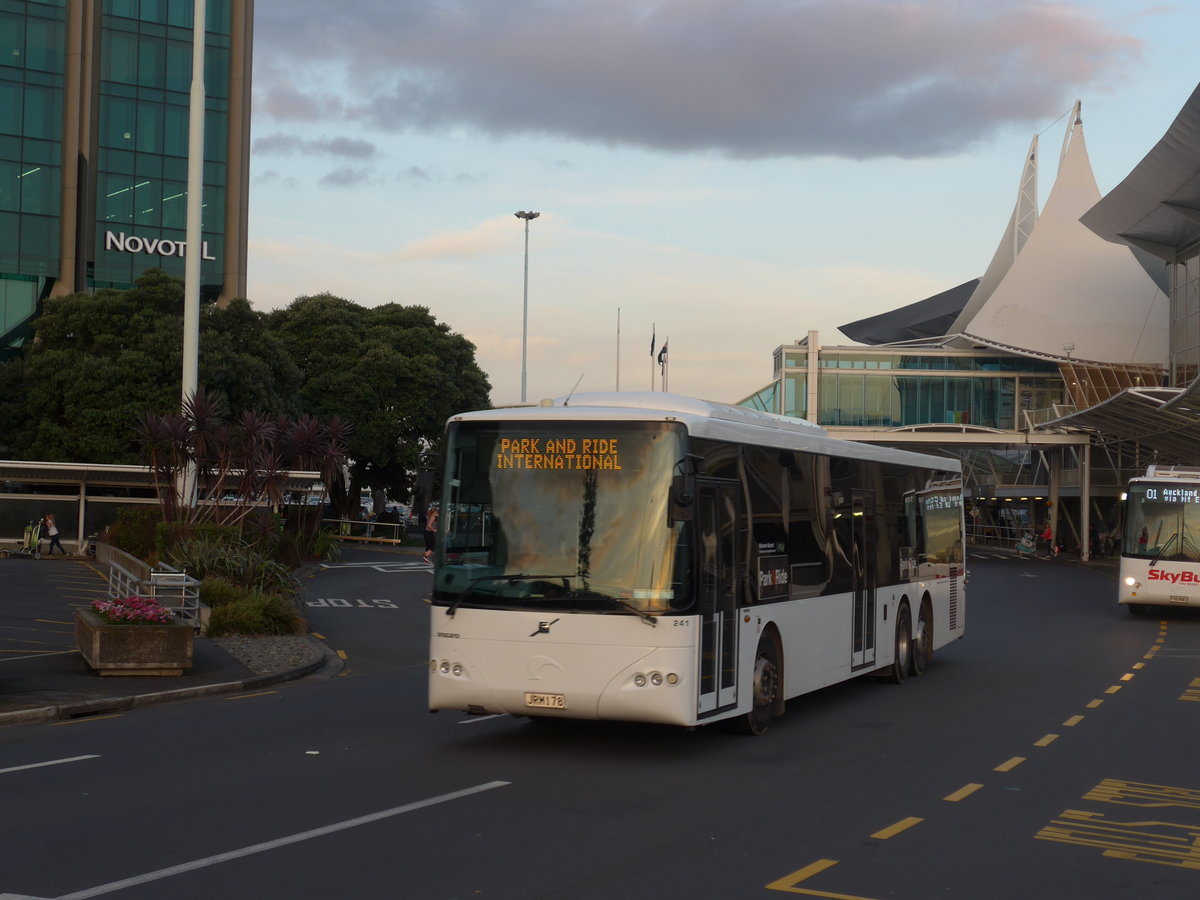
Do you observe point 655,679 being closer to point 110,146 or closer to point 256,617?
point 256,617

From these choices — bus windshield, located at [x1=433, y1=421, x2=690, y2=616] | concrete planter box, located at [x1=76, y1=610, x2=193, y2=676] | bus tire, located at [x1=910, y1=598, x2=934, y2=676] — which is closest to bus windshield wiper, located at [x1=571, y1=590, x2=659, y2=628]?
bus windshield, located at [x1=433, y1=421, x2=690, y2=616]

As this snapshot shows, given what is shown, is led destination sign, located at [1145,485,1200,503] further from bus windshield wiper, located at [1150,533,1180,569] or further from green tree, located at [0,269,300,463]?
green tree, located at [0,269,300,463]

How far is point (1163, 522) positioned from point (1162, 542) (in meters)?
0.42

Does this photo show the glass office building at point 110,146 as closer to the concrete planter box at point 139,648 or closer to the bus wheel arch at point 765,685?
the concrete planter box at point 139,648

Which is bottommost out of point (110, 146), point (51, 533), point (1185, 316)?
point (51, 533)

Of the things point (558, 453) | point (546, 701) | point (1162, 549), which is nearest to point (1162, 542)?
point (1162, 549)

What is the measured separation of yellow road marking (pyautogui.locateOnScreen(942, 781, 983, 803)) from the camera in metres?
9.51

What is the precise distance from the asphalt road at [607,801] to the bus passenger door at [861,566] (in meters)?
0.61

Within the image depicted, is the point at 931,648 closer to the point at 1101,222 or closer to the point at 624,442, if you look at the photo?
the point at 624,442

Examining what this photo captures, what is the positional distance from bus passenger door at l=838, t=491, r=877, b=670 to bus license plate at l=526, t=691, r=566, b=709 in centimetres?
488

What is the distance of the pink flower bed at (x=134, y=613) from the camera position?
16359 mm

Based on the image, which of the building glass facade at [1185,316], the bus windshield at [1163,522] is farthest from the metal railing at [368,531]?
the building glass facade at [1185,316]

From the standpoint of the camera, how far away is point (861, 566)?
15266 millimetres

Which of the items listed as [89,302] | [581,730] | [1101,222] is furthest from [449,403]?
[581,730]
